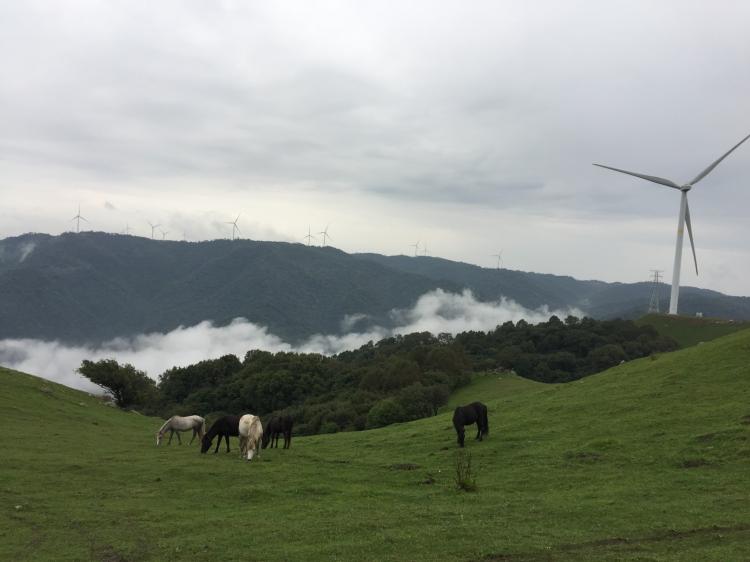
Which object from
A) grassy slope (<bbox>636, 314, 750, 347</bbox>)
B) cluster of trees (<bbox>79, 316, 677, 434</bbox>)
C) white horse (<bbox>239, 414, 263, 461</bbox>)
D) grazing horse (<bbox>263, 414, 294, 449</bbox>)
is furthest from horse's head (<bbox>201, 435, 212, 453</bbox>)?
grassy slope (<bbox>636, 314, 750, 347</bbox>)

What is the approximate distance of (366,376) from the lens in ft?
306

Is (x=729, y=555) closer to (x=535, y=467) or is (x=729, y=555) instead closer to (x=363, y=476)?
(x=535, y=467)

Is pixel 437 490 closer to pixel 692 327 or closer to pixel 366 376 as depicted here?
pixel 366 376

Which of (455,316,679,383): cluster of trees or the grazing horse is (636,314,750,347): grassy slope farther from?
the grazing horse

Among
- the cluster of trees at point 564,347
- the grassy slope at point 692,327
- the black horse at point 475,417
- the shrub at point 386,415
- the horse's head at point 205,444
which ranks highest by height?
the grassy slope at point 692,327

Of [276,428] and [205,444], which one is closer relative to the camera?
[205,444]

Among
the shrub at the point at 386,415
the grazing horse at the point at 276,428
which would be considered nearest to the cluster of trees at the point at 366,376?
the shrub at the point at 386,415

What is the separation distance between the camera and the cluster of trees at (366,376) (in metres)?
63.8

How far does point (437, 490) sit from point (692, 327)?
4128 inches

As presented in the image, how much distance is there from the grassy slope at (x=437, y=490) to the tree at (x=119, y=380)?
90.8 ft

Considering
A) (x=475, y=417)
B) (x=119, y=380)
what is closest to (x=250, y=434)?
(x=475, y=417)

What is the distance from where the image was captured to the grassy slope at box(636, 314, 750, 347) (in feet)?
320

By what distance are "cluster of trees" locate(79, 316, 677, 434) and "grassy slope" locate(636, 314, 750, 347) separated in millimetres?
2984

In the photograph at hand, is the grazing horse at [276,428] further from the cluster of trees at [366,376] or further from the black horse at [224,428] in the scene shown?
the cluster of trees at [366,376]
